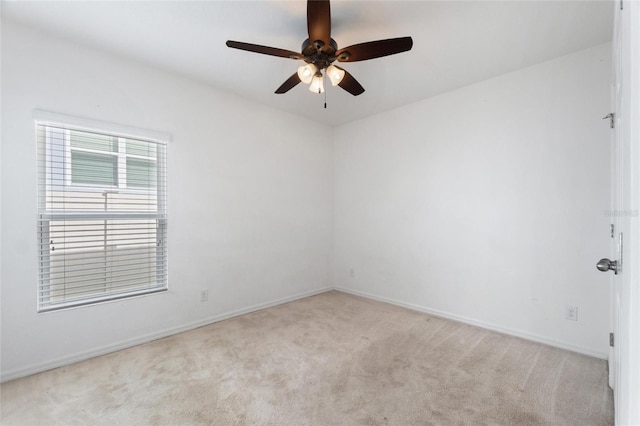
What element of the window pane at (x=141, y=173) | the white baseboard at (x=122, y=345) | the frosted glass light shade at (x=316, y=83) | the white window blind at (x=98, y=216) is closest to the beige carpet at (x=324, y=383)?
the white baseboard at (x=122, y=345)

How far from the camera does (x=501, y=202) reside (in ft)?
9.45

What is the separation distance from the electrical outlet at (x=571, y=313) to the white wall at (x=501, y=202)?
0.11 feet

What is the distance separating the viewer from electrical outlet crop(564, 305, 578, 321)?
246 cm

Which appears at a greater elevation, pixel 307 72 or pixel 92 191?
pixel 307 72

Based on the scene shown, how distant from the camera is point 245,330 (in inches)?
115

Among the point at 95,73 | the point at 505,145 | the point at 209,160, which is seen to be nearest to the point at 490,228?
the point at 505,145

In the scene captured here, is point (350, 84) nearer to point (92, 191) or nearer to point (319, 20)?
point (319, 20)

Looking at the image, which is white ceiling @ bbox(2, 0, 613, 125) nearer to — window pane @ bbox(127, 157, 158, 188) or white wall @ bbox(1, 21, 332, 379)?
white wall @ bbox(1, 21, 332, 379)

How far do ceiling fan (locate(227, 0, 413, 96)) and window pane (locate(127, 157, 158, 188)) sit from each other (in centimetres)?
158

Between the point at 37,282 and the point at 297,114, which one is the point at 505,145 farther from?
the point at 37,282

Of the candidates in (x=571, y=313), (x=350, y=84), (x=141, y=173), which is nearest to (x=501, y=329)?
(x=571, y=313)

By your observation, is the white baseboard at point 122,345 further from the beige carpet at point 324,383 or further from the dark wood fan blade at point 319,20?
the dark wood fan blade at point 319,20

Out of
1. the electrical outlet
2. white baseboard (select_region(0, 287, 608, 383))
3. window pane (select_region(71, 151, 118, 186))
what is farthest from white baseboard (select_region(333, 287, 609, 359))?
window pane (select_region(71, 151, 118, 186))

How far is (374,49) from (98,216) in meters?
2.62
